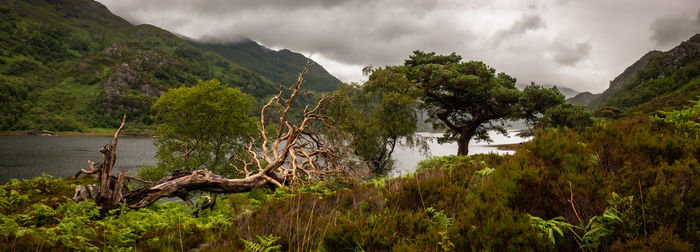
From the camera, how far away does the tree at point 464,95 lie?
818 inches

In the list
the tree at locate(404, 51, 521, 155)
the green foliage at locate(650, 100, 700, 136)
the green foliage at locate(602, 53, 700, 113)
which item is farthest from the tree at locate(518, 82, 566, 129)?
the green foliage at locate(602, 53, 700, 113)

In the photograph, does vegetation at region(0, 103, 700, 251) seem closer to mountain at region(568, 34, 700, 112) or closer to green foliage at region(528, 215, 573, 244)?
green foliage at region(528, 215, 573, 244)

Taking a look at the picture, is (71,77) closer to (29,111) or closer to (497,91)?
(29,111)

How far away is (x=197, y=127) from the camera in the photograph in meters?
20.3

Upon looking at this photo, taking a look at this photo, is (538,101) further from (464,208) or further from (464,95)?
(464,208)

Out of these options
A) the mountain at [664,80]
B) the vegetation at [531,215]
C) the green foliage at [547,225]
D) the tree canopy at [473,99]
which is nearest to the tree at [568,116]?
the tree canopy at [473,99]

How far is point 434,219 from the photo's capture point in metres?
3.86

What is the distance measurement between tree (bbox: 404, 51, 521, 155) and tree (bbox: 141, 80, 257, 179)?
50.9ft

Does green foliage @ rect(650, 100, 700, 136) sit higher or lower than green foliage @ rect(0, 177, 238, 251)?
higher

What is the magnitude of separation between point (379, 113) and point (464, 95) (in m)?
6.93

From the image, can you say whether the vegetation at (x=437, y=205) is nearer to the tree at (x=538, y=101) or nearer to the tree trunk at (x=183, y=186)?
the tree trunk at (x=183, y=186)

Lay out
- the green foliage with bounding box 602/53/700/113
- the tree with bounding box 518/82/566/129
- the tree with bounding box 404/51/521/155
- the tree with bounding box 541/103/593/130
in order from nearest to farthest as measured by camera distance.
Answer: the tree with bounding box 541/103/593/130 < the tree with bounding box 518/82/566/129 < the tree with bounding box 404/51/521/155 < the green foliage with bounding box 602/53/700/113

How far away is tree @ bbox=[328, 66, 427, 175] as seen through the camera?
71.2 ft

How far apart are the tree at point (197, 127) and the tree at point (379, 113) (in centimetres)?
834
